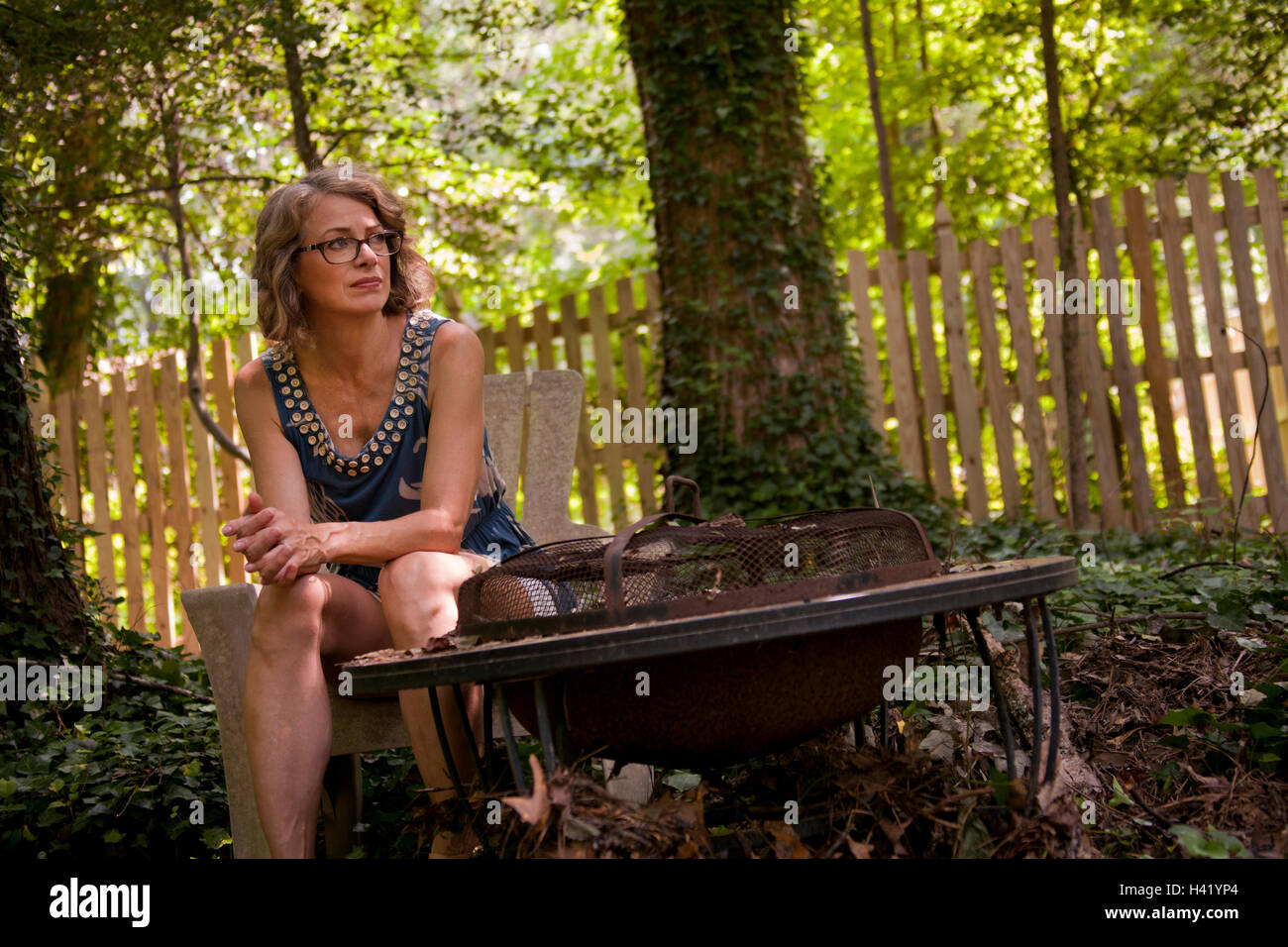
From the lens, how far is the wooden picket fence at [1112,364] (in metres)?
5.58

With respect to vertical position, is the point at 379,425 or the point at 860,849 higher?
the point at 379,425

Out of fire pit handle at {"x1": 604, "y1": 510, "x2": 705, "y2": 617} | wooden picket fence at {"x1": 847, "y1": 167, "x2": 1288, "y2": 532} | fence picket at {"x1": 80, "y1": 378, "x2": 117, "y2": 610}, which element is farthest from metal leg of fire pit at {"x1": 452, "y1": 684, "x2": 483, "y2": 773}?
fence picket at {"x1": 80, "y1": 378, "x2": 117, "y2": 610}

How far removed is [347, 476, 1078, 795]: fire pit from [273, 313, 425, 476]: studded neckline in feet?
2.51

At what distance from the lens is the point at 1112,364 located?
5980mm

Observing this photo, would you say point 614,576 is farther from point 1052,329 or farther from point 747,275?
point 1052,329

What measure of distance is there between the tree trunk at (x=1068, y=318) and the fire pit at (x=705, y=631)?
412 centimetres

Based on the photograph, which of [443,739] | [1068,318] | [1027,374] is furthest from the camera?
[1027,374]

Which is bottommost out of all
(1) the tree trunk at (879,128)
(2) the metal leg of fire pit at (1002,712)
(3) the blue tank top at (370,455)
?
(2) the metal leg of fire pit at (1002,712)

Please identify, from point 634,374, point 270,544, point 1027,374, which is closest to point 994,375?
point 1027,374

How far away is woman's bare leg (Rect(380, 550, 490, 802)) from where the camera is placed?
2016 millimetres

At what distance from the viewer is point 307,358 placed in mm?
2600

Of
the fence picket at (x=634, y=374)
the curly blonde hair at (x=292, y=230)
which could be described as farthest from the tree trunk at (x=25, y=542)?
the fence picket at (x=634, y=374)

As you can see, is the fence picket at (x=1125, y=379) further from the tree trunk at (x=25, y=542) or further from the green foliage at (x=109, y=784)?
the tree trunk at (x=25, y=542)

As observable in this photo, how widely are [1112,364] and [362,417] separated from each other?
470 cm
